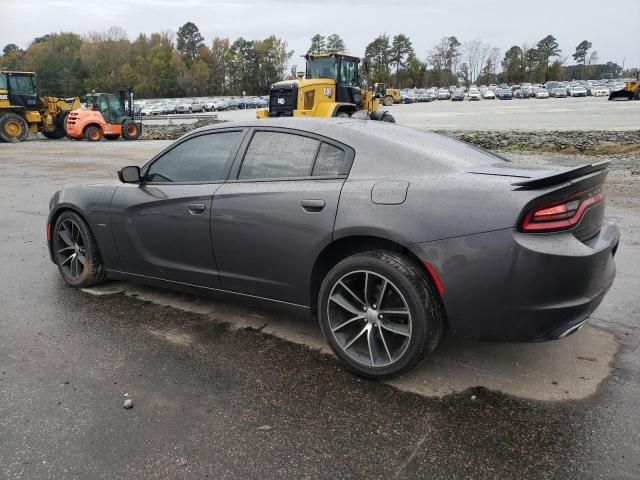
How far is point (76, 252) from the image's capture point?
489 cm

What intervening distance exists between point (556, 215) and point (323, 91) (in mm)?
17882

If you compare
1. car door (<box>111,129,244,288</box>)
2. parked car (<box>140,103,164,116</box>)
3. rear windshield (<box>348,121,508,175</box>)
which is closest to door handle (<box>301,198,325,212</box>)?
rear windshield (<box>348,121,508,175</box>)

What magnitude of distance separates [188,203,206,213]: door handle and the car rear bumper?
1.64 meters

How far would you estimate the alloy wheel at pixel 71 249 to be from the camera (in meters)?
4.85

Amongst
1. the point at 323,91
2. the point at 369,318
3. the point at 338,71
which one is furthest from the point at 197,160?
the point at 338,71

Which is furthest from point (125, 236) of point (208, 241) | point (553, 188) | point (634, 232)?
point (634, 232)

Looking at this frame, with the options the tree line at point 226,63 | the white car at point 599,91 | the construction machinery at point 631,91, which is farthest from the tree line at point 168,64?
the construction machinery at point 631,91

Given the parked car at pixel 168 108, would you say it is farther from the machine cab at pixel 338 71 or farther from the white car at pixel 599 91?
the white car at pixel 599 91

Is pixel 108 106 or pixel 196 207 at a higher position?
pixel 108 106

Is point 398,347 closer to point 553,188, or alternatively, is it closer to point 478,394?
point 478,394

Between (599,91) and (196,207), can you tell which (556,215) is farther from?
(599,91)

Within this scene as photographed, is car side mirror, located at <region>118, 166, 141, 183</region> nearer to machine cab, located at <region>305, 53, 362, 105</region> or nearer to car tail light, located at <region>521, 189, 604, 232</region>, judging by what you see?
car tail light, located at <region>521, 189, 604, 232</region>

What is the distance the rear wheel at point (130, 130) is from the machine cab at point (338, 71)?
421 inches

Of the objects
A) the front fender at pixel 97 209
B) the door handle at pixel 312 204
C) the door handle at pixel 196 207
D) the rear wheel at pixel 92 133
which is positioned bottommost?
the rear wheel at pixel 92 133
